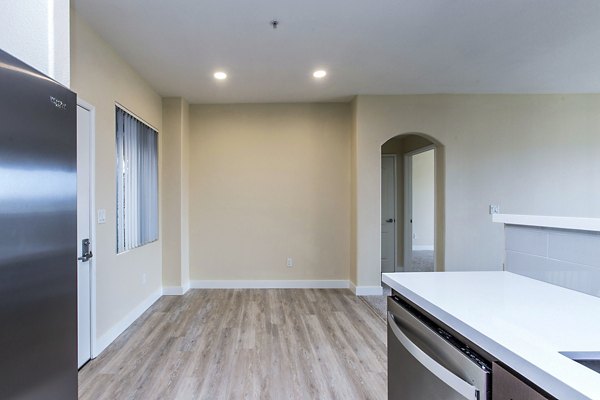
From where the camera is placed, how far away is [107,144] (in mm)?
2621

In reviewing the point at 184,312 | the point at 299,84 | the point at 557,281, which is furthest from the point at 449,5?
the point at 184,312

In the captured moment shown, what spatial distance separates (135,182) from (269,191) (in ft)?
5.66

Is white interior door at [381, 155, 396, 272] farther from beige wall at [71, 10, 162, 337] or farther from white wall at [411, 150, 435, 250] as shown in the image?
beige wall at [71, 10, 162, 337]

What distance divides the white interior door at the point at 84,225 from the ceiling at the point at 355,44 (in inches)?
34.3

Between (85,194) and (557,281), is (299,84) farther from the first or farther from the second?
(557,281)

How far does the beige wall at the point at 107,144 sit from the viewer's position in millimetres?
2291

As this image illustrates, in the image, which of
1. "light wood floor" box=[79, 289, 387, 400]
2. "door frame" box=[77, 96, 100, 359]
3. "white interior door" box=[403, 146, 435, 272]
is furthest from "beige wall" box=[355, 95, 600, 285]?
"white interior door" box=[403, 146, 435, 272]

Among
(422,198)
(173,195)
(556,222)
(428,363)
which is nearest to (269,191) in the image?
(173,195)

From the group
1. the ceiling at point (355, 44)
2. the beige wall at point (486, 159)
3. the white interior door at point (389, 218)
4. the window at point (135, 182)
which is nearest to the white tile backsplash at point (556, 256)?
the ceiling at point (355, 44)

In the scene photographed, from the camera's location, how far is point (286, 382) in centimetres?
204

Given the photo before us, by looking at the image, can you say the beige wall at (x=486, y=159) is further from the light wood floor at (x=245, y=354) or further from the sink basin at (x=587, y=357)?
the sink basin at (x=587, y=357)

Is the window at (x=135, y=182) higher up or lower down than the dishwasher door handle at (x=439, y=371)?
higher up

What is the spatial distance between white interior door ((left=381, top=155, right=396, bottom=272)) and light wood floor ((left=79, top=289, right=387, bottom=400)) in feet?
6.30

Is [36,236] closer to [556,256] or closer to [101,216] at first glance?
[556,256]
